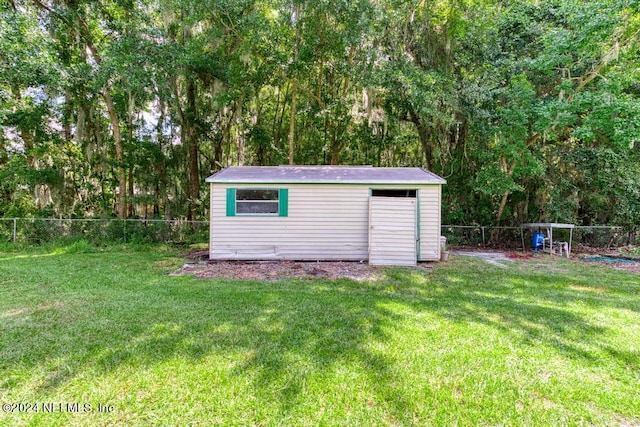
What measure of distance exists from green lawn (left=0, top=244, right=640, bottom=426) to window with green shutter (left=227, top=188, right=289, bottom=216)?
280 centimetres

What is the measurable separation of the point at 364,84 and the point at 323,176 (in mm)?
3721

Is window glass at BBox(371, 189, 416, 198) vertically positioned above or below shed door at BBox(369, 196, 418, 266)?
above

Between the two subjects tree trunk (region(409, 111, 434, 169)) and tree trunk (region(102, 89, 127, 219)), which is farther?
tree trunk (region(409, 111, 434, 169))

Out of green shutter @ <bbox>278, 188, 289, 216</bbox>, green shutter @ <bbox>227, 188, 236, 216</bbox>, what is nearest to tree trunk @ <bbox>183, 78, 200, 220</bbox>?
green shutter @ <bbox>227, 188, 236, 216</bbox>

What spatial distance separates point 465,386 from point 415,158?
13.9 metres

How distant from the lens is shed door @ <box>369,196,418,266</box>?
703 centimetres

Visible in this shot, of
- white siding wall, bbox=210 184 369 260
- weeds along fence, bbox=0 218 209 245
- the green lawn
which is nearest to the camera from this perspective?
the green lawn

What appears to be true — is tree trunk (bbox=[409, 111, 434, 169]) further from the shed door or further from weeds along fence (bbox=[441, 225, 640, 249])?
the shed door

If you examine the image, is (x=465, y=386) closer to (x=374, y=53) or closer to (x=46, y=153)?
(x=374, y=53)

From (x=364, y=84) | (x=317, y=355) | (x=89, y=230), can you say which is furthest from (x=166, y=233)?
(x=317, y=355)

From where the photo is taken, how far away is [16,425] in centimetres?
186

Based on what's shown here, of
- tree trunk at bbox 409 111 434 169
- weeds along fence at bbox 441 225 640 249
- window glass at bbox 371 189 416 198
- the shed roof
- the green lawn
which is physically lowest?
the green lawn

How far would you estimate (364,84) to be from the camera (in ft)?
31.1

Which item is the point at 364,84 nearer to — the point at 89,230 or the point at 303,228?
the point at 303,228
